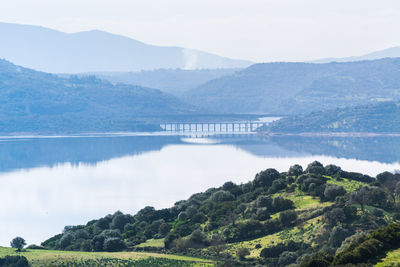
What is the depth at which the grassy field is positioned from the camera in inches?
1471

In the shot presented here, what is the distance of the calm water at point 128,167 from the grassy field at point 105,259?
20.7 m

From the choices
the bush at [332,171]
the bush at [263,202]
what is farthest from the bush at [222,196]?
the bush at [332,171]

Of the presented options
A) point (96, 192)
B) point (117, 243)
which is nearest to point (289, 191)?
point (117, 243)

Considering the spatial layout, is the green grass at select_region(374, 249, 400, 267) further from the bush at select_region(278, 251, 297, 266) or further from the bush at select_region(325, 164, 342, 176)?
the bush at select_region(325, 164, 342, 176)

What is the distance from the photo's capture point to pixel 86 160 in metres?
135

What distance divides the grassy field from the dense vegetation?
8.08ft

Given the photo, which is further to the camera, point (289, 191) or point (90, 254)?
point (289, 191)

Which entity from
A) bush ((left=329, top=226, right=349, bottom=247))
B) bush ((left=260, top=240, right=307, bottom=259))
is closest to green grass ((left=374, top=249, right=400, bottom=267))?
bush ((left=329, top=226, right=349, bottom=247))

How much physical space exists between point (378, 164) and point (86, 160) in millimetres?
55791

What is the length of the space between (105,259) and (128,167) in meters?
80.9

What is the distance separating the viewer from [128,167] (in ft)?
391

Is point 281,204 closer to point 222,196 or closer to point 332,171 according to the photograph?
point 222,196

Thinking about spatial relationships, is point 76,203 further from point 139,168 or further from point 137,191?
point 139,168

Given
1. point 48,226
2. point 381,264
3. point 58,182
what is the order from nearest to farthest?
point 381,264, point 48,226, point 58,182
